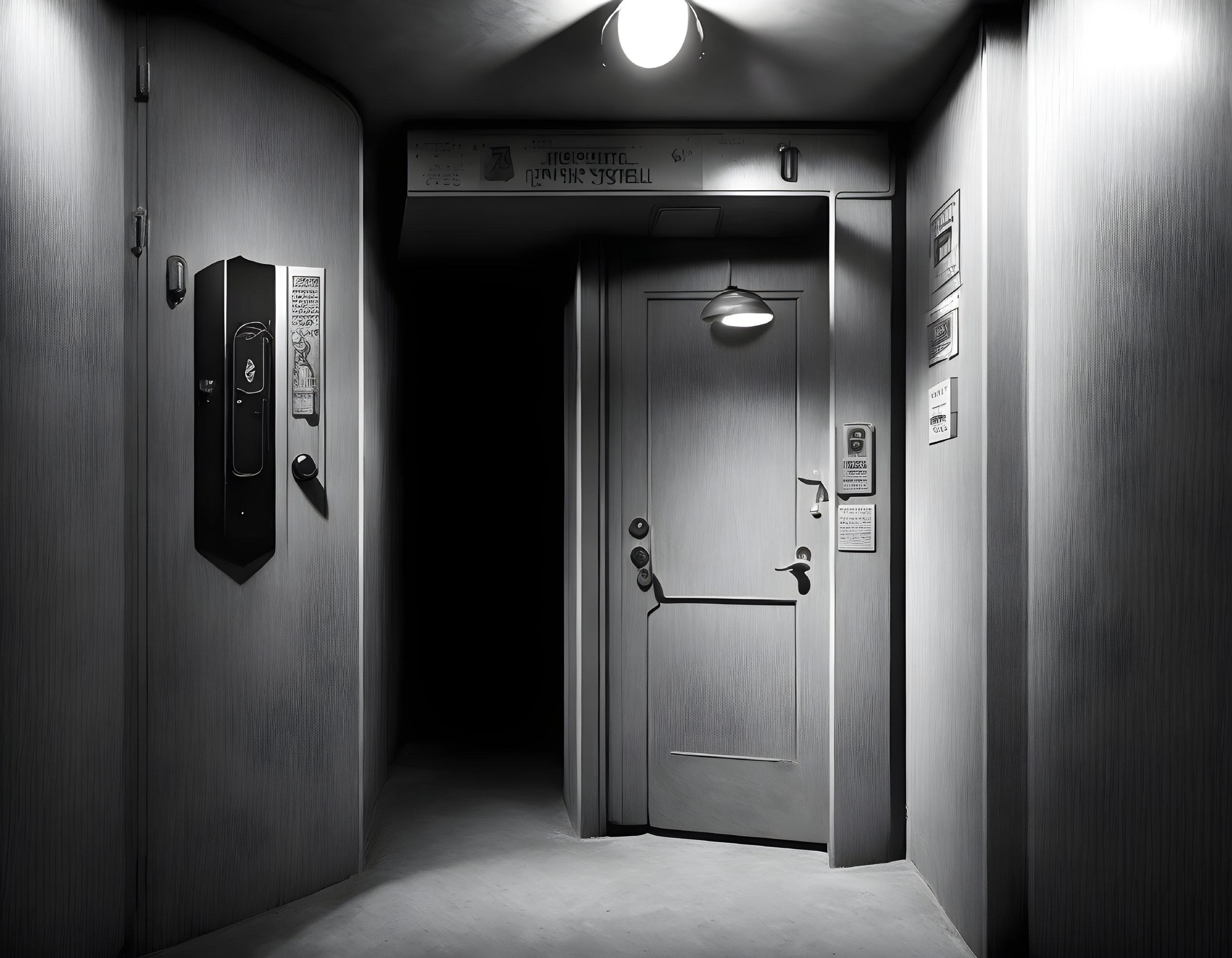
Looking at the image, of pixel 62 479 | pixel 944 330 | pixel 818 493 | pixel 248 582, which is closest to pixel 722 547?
pixel 818 493

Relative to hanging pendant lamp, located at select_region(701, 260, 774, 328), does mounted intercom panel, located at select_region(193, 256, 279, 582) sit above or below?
below

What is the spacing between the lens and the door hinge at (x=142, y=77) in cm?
240

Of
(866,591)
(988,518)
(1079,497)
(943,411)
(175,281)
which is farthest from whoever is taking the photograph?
(866,591)

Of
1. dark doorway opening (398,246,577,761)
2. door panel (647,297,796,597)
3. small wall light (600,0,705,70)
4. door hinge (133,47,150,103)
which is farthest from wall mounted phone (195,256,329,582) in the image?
dark doorway opening (398,246,577,761)

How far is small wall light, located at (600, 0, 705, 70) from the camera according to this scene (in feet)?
7.39

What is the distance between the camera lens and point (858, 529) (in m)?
3.09

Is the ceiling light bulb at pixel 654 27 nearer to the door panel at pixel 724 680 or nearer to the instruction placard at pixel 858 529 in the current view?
the instruction placard at pixel 858 529

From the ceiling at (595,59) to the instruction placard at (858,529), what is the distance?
1329mm

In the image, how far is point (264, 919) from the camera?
256 centimetres

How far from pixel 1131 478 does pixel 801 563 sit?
1.57 m

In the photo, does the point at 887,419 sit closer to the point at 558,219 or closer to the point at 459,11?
the point at 558,219

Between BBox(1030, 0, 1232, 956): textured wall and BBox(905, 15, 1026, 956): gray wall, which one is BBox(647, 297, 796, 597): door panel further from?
BBox(1030, 0, 1232, 956): textured wall

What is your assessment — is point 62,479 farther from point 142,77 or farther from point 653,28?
point 653,28

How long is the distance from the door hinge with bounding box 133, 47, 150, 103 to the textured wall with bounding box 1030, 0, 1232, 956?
2.32 m
